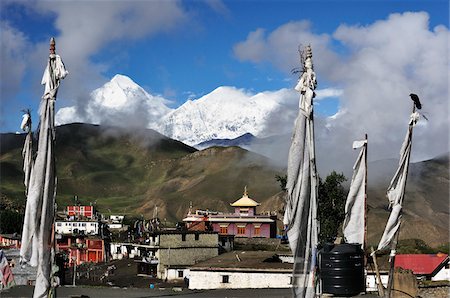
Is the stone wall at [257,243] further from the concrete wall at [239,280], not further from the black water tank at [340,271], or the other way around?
the black water tank at [340,271]

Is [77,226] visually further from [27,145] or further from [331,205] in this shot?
[27,145]

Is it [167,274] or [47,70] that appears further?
[167,274]

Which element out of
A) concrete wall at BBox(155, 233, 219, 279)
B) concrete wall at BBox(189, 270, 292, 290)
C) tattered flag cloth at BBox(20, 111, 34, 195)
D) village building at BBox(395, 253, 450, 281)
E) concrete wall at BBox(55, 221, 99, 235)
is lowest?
concrete wall at BBox(189, 270, 292, 290)

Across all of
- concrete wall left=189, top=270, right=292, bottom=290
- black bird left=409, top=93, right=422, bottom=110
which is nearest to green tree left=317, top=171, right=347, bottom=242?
concrete wall left=189, top=270, right=292, bottom=290

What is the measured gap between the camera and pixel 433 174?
195 metres

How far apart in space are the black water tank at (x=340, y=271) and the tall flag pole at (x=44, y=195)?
4033mm

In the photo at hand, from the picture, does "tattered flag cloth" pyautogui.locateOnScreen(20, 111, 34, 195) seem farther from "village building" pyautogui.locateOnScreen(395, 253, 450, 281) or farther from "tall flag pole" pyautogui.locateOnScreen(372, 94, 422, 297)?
"village building" pyautogui.locateOnScreen(395, 253, 450, 281)

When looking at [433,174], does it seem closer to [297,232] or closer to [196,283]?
[196,283]

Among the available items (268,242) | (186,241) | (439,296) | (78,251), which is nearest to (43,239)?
(439,296)

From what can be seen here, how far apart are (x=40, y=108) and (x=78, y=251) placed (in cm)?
7820

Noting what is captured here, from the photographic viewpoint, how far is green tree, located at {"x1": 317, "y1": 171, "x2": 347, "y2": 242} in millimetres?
53281

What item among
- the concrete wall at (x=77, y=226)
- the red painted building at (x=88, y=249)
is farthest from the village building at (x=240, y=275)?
the concrete wall at (x=77, y=226)

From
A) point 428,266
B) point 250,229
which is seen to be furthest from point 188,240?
point 250,229

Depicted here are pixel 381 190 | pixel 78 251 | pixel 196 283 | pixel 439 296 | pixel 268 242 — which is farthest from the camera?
pixel 381 190
